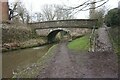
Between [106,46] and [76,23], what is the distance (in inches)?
610

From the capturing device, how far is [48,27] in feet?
106

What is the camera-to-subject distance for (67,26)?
1198 inches

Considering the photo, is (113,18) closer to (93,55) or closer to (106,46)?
(106,46)

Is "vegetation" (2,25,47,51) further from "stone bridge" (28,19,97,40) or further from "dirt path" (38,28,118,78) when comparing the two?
"dirt path" (38,28,118,78)

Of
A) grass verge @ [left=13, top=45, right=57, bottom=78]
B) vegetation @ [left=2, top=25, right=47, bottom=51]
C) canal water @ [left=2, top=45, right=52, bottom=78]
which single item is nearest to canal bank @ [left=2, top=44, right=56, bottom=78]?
canal water @ [left=2, top=45, right=52, bottom=78]

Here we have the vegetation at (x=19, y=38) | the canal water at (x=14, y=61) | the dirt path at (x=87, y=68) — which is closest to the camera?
the dirt path at (x=87, y=68)

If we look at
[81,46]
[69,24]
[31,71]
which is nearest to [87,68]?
[31,71]

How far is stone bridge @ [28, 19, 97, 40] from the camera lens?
28547mm

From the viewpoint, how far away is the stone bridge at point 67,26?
93.7 ft

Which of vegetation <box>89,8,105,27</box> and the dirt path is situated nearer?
the dirt path

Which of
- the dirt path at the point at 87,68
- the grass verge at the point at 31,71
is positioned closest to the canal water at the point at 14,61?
the grass verge at the point at 31,71

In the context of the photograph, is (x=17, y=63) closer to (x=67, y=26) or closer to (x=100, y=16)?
(x=67, y=26)

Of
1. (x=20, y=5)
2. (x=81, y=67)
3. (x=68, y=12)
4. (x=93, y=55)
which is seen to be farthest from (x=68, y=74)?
(x=20, y=5)

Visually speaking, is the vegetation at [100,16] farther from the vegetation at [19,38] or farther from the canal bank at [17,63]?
the canal bank at [17,63]
